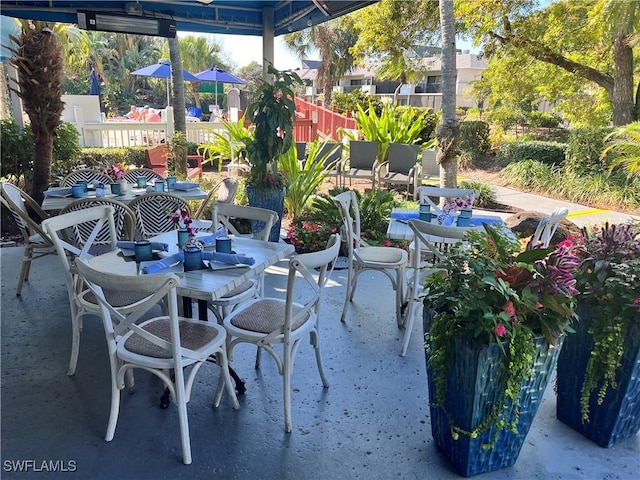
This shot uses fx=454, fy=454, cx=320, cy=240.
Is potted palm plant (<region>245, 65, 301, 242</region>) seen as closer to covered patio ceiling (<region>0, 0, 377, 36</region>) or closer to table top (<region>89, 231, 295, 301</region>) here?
covered patio ceiling (<region>0, 0, 377, 36</region>)

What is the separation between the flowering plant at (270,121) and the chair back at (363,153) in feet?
11.2

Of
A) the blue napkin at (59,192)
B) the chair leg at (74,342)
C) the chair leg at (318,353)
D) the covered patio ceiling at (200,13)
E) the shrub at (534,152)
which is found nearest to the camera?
the chair leg at (318,353)

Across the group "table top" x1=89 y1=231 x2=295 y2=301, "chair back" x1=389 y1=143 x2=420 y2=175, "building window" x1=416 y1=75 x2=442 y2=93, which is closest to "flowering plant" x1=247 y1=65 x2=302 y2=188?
"table top" x1=89 y1=231 x2=295 y2=301

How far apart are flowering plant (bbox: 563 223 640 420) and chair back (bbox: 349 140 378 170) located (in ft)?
20.3

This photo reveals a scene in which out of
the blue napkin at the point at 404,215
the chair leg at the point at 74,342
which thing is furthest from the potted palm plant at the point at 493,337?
the chair leg at the point at 74,342

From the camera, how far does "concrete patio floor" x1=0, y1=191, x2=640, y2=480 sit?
6.32 ft

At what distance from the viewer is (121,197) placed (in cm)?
399

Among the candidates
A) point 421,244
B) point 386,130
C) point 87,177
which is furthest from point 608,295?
point 386,130

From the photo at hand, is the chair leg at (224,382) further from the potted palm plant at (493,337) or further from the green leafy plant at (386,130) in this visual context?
the green leafy plant at (386,130)

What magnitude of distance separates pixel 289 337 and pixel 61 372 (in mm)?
1467

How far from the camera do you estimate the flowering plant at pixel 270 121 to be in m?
4.65

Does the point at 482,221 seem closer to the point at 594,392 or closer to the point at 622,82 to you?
the point at 594,392

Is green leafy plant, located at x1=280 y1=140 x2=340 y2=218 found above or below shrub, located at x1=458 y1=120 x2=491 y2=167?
below

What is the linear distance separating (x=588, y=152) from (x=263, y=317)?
26.3 ft
